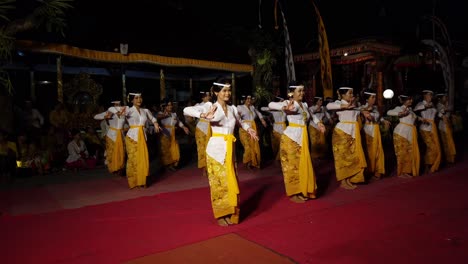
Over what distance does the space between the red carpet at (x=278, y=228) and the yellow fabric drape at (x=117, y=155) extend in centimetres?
176

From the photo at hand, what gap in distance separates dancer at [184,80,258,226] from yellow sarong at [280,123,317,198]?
1114mm

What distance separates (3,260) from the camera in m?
3.06

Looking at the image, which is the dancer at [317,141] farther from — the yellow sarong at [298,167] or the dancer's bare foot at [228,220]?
the dancer's bare foot at [228,220]

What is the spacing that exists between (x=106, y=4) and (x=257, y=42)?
4.26 meters

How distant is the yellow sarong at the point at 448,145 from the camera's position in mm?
7445

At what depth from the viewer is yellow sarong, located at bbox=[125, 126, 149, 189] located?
570cm

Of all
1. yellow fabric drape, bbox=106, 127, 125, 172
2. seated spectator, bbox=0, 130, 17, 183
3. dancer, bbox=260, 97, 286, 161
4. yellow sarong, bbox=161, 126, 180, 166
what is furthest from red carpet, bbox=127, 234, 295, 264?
seated spectator, bbox=0, 130, 17, 183

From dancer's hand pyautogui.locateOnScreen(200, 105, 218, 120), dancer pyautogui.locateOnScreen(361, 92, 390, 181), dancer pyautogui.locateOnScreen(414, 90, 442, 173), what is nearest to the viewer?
dancer's hand pyautogui.locateOnScreen(200, 105, 218, 120)

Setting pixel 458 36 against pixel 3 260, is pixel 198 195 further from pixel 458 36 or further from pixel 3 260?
pixel 458 36

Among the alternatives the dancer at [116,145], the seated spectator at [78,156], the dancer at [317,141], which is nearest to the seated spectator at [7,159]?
→ the seated spectator at [78,156]

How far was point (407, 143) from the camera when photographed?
6.36 m

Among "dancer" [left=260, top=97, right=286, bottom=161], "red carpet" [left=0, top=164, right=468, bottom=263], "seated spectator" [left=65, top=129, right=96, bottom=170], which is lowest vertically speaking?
"red carpet" [left=0, top=164, right=468, bottom=263]

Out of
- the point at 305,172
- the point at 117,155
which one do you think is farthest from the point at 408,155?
the point at 117,155

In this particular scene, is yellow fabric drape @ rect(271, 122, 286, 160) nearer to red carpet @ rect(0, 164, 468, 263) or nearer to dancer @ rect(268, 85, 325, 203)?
red carpet @ rect(0, 164, 468, 263)
